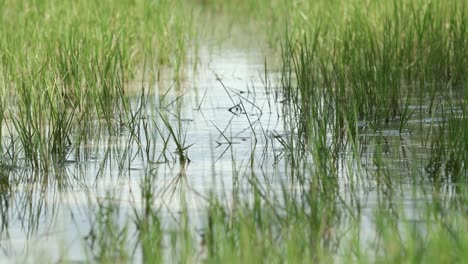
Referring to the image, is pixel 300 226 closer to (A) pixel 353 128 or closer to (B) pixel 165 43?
(A) pixel 353 128

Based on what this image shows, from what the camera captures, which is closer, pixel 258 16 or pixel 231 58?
pixel 231 58

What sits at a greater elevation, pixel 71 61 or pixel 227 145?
pixel 71 61

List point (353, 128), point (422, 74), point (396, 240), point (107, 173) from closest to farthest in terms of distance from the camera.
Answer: point (396, 240) → point (107, 173) → point (353, 128) → point (422, 74)

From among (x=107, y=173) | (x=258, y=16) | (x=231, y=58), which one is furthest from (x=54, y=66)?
(x=258, y=16)

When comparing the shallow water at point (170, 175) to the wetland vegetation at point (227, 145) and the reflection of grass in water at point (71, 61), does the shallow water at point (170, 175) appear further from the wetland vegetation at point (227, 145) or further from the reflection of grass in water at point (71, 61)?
the reflection of grass in water at point (71, 61)

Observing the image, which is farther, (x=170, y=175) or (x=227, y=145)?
(x=227, y=145)

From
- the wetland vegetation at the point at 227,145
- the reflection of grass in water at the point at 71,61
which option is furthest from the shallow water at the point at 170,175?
the reflection of grass in water at the point at 71,61

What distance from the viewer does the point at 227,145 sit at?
18.1 ft

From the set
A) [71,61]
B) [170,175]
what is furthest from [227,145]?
[71,61]

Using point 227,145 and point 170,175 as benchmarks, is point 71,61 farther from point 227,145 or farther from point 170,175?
point 170,175

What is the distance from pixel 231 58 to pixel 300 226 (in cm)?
603

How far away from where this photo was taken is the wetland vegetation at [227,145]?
11.4 ft

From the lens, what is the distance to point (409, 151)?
16.8 ft

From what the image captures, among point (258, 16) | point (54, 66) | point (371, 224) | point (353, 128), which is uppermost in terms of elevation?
point (258, 16)
